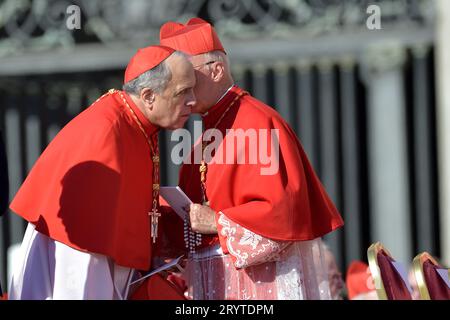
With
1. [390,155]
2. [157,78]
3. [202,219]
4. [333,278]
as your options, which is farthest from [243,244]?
[390,155]

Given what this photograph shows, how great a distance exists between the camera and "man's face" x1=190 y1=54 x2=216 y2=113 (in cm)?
591

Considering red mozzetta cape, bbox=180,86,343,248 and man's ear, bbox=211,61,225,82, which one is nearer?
red mozzetta cape, bbox=180,86,343,248

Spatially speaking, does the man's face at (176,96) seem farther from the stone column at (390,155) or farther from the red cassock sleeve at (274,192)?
the stone column at (390,155)

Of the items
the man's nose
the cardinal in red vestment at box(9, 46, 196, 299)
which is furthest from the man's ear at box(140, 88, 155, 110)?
the man's nose

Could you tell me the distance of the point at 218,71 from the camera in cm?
595

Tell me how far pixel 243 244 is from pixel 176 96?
1.96ft

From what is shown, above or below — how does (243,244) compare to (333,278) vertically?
above

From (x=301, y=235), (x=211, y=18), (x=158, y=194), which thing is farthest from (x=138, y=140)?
(x=211, y=18)

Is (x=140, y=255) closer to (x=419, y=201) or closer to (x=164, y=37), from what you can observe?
(x=164, y=37)

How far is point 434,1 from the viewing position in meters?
9.08

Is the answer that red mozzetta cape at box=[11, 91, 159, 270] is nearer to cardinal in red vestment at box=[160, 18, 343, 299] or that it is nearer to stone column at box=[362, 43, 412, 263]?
cardinal in red vestment at box=[160, 18, 343, 299]

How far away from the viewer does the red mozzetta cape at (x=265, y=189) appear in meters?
5.70

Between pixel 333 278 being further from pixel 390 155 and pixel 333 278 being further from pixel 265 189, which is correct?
pixel 390 155
